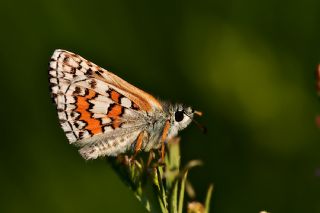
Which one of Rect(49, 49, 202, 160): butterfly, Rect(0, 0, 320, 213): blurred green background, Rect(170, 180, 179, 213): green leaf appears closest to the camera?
Rect(170, 180, 179, 213): green leaf

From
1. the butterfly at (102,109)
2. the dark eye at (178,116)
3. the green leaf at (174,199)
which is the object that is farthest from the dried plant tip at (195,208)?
the dark eye at (178,116)

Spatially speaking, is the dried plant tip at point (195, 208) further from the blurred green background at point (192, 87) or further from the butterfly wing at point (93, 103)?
the blurred green background at point (192, 87)

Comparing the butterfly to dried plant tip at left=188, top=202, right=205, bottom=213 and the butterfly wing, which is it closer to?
the butterfly wing

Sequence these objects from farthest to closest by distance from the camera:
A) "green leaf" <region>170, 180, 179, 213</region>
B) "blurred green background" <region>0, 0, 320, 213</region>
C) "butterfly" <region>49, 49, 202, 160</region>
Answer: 1. "blurred green background" <region>0, 0, 320, 213</region>
2. "butterfly" <region>49, 49, 202, 160</region>
3. "green leaf" <region>170, 180, 179, 213</region>

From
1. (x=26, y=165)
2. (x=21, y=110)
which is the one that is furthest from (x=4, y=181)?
(x=21, y=110)

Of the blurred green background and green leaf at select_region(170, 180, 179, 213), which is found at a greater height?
the blurred green background

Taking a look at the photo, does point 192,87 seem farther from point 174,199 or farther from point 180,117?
point 174,199

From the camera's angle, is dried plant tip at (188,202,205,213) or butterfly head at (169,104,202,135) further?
butterfly head at (169,104,202,135)

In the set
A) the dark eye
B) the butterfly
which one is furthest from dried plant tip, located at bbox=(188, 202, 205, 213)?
the dark eye
